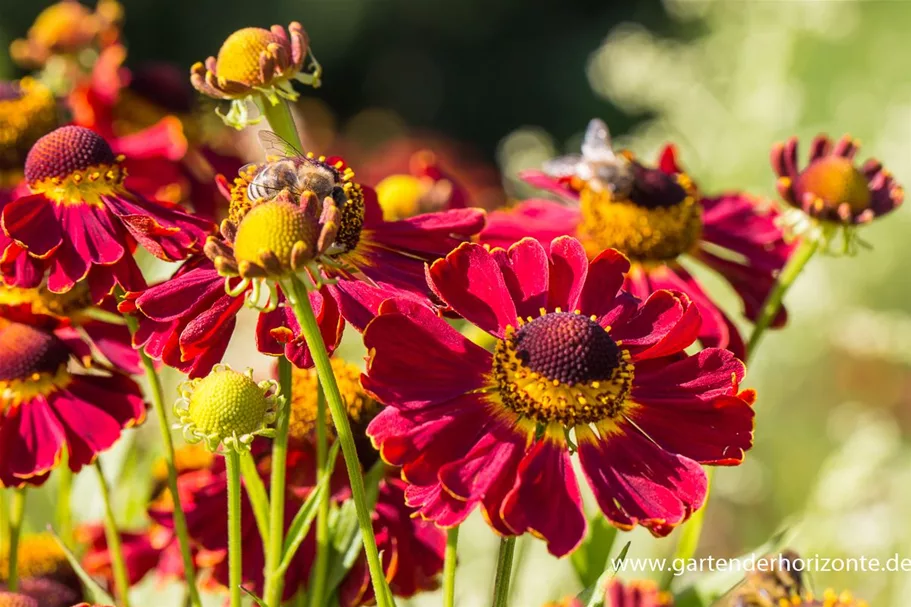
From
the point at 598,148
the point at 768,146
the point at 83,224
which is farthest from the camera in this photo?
the point at 768,146

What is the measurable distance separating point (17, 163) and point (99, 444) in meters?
0.40

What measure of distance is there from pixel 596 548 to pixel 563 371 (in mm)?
290

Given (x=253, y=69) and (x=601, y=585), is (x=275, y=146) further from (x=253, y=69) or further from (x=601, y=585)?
(x=601, y=585)

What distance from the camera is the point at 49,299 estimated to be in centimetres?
79

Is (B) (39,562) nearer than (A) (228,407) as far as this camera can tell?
No

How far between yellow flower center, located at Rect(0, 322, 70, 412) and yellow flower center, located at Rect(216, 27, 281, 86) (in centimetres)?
24

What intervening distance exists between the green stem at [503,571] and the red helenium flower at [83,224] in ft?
0.88

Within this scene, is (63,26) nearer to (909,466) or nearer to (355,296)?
(355,296)

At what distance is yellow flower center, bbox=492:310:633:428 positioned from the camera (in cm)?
62

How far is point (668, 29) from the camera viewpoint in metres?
5.32

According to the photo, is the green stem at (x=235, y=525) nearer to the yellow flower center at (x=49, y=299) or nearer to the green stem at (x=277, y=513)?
the green stem at (x=277, y=513)

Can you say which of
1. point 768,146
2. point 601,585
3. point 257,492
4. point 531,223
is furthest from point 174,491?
point 768,146

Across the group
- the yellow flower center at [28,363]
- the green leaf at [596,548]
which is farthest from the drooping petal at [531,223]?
the yellow flower center at [28,363]

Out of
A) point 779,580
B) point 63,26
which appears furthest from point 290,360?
point 63,26
